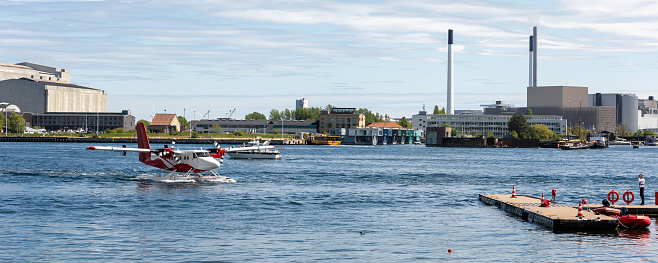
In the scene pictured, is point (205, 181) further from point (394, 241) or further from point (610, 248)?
point (610, 248)

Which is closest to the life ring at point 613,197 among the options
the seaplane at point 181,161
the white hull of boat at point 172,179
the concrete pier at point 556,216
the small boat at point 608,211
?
the concrete pier at point 556,216

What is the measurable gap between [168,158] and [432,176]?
3107cm

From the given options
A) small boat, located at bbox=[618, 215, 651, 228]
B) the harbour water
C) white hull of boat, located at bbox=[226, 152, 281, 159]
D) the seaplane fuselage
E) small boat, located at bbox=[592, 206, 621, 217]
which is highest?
the seaplane fuselage

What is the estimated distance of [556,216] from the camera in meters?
39.4

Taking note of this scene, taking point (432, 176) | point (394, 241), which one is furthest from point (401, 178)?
point (394, 241)

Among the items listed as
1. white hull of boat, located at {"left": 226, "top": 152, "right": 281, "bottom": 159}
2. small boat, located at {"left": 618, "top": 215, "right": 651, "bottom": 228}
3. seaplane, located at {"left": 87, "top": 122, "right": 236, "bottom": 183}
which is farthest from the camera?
white hull of boat, located at {"left": 226, "top": 152, "right": 281, "bottom": 159}

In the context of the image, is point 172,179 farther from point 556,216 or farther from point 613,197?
point 613,197

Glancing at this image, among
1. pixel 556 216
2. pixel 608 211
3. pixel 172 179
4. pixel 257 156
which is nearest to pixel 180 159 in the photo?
pixel 172 179

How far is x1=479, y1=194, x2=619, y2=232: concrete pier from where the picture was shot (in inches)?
1481

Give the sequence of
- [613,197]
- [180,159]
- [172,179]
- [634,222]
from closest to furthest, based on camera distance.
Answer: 1. [634,222]
2. [613,197]
3. [180,159]
4. [172,179]

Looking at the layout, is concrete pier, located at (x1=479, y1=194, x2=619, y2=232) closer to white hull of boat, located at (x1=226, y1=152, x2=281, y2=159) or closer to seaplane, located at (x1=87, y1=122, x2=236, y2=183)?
seaplane, located at (x1=87, y1=122, x2=236, y2=183)

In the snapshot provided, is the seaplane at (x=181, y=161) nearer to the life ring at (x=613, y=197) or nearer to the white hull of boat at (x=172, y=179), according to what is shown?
the white hull of boat at (x=172, y=179)

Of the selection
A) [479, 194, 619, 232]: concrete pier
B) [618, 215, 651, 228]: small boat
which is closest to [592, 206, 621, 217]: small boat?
[479, 194, 619, 232]: concrete pier

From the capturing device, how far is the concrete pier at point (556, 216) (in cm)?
3762
